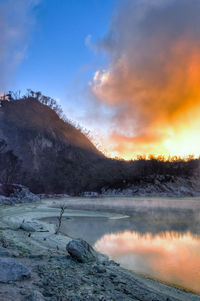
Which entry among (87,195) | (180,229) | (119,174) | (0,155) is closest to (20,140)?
(0,155)

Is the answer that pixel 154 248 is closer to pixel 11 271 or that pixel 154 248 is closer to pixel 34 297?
pixel 11 271

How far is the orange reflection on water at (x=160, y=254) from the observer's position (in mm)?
12255

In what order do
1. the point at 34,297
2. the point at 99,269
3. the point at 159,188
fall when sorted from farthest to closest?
the point at 159,188 < the point at 99,269 < the point at 34,297

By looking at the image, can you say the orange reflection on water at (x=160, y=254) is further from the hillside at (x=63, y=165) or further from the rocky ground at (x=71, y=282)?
the hillside at (x=63, y=165)

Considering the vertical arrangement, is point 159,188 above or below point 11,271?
above

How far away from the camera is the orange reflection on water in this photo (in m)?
12.3

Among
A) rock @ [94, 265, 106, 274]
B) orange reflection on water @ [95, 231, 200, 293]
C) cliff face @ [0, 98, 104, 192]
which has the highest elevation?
cliff face @ [0, 98, 104, 192]

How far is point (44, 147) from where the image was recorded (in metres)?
112

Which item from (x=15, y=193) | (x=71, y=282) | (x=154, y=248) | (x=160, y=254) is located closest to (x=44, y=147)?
(x=15, y=193)

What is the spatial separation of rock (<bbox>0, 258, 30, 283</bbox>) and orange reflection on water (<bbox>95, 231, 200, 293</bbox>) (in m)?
7.04

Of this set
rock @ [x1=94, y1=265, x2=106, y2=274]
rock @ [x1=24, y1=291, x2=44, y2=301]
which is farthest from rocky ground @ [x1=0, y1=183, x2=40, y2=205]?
rock @ [x1=24, y1=291, x2=44, y2=301]

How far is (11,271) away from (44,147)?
107 meters

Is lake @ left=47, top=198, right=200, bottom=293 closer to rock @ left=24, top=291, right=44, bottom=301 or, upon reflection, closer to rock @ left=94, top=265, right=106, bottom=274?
rock @ left=94, top=265, right=106, bottom=274

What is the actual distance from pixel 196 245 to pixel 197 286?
834 cm
